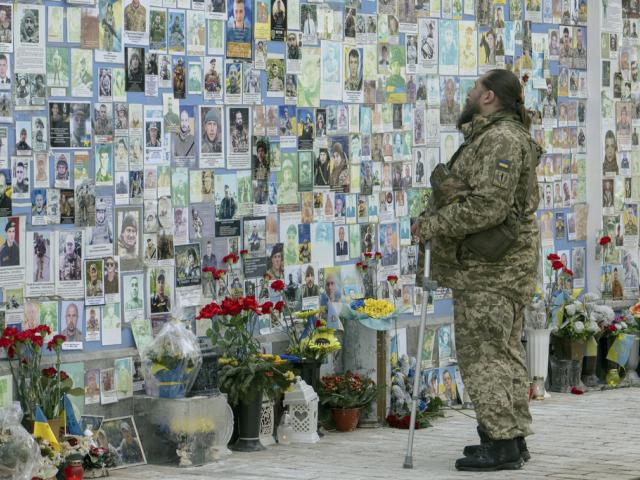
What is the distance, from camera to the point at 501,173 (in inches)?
380

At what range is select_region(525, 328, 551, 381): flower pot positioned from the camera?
1322cm

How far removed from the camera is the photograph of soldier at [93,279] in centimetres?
999

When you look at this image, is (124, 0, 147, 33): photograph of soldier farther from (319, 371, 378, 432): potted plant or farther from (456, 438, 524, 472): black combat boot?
(456, 438, 524, 472): black combat boot

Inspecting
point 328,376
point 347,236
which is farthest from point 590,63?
point 328,376

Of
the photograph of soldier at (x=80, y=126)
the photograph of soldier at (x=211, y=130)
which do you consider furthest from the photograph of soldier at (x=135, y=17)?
the photograph of soldier at (x=211, y=130)

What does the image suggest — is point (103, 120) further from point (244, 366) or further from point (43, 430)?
point (43, 430)

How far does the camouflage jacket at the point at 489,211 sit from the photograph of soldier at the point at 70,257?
6.90 feet

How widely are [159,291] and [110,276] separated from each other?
457 millimetres

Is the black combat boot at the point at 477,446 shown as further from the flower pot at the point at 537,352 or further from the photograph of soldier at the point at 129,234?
the flower pot at the point at 537,352

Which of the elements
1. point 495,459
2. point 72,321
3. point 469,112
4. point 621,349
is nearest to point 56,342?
point 72,321

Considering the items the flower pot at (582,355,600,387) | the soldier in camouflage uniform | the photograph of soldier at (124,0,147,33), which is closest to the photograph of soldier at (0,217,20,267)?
the photograph of soldier at (124,0,147,33)

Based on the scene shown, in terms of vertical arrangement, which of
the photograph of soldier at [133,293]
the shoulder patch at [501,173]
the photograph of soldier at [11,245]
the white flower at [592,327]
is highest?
the shoulder patch at [501,173]

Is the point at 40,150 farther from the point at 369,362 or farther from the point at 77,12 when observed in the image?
the point at 369,362

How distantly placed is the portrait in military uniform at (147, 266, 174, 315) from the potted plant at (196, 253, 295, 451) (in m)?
0.23
